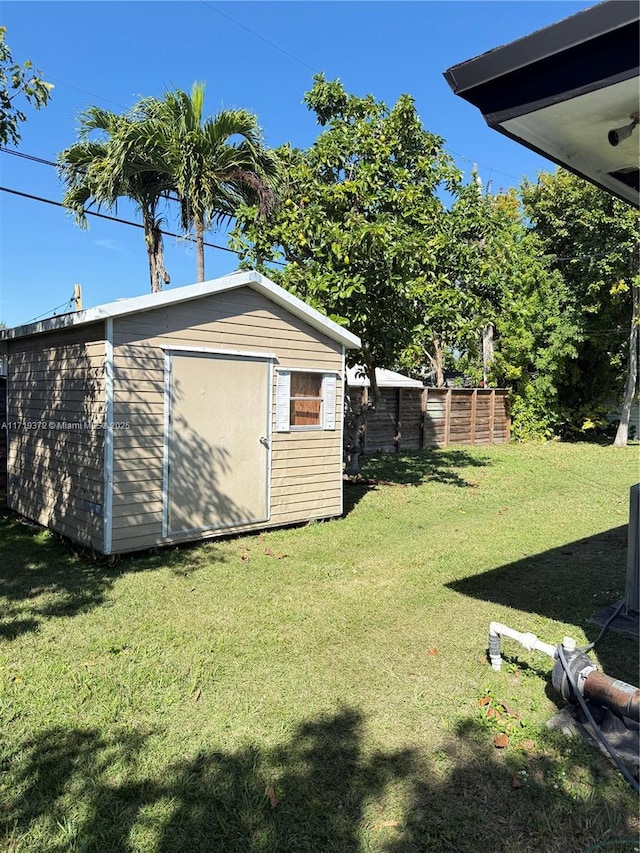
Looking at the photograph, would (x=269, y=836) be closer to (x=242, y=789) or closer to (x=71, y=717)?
(x=242, y=789)

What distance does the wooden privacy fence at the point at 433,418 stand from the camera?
1453 centimetres

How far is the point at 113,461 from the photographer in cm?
540

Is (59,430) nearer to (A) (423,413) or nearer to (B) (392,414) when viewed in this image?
(B) (392,414)

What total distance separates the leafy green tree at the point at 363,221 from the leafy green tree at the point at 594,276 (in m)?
8.20

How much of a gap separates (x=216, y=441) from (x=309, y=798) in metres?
4.31

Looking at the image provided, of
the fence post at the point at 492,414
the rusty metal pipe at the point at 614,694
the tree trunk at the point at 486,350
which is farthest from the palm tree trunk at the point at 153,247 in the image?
the tree trunk at the point at 486,350

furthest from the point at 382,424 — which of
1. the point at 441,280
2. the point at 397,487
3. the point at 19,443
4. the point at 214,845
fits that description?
the point at 214,845

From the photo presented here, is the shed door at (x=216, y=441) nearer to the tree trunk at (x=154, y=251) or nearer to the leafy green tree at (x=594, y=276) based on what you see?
the tree trunk at (x=154, y=251)

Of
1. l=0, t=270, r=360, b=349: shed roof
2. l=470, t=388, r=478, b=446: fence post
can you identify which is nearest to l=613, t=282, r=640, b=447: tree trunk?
l=470, t=388, r=478, b=446: fence post

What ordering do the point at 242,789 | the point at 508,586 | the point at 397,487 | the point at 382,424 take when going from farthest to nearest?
the point at 382,424 → the point at 397,487 → the point at 508,586 → the point at 242,789

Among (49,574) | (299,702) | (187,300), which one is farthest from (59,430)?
(299,702)

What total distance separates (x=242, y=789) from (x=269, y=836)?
28 cm

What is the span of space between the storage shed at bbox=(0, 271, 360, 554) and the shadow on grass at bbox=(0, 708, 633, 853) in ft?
10.4

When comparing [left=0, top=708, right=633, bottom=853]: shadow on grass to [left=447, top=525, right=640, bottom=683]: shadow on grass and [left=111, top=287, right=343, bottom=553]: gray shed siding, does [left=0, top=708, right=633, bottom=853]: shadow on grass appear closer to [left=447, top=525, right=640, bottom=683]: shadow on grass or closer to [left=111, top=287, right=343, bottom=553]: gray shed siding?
[left=447, top=525, right=640, bottom=683]: shadow on grass
